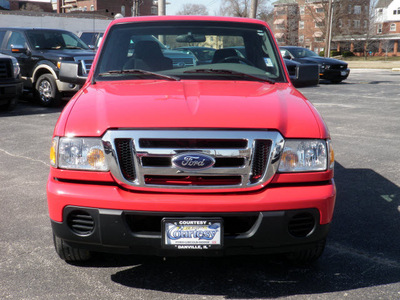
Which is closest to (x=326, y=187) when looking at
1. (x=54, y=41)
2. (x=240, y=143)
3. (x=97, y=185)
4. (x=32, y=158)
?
(x=240, y=143)

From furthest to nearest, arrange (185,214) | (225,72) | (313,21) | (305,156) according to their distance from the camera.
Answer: (313,21)
(225,72)
(305,156)
(185,214)

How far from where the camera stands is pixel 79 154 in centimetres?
294

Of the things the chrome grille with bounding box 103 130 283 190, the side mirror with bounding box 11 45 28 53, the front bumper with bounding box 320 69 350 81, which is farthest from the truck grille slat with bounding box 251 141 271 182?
the front bumper with bounding box 320 69 350 81

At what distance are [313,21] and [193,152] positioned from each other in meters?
81.2

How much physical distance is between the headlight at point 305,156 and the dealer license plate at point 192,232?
0.52m

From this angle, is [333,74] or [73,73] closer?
[73,73]

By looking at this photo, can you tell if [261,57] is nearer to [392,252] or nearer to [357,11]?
[392,252]

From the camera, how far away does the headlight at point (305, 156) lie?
9.54ft

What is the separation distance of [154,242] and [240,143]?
0.73 meters

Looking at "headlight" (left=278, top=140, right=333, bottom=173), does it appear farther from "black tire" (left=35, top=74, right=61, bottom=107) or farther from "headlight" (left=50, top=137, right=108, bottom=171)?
"black tire" (left=35, top=74, right=61, bottom=107)

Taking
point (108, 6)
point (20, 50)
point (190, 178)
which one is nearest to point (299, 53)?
point (20, 50)

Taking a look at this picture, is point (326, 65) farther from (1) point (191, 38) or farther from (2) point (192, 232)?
(2) point (192, 232)

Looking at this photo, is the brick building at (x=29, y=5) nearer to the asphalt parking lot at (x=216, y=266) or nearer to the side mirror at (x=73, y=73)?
the side mirror at (x=73, y=73)

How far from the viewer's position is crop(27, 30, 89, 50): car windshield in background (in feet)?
40.2
